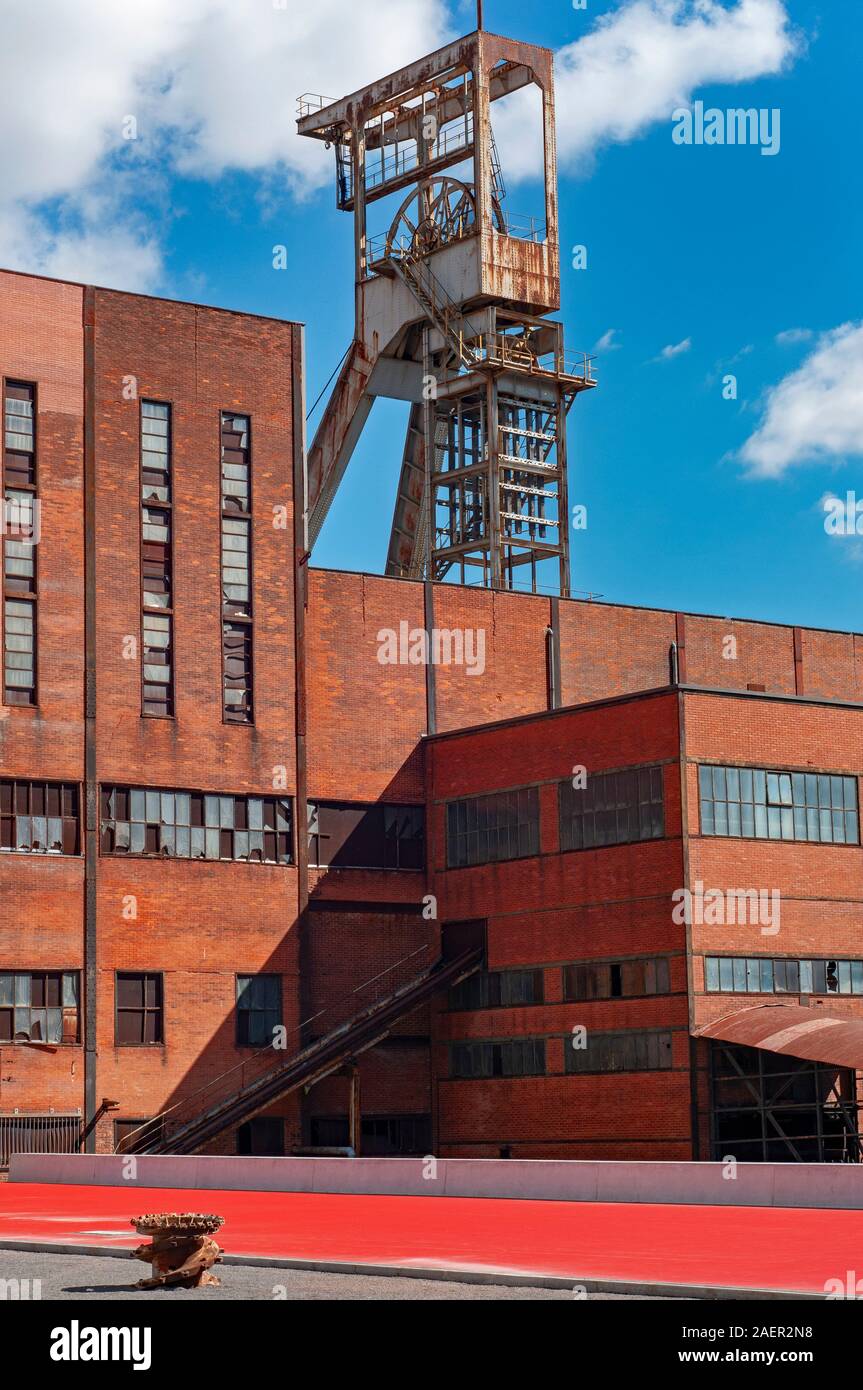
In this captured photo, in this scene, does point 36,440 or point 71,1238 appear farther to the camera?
point 36,440

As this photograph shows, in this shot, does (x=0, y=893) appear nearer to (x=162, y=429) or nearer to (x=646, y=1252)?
(x=162, y=429)

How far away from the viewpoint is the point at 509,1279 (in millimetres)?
17812

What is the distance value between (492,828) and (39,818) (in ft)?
36.3

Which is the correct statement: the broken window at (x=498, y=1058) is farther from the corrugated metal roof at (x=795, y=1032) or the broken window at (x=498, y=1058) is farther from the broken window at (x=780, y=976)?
the corrugated metal roof at (x=795, y=1032)

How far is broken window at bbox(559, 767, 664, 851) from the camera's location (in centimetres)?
4503

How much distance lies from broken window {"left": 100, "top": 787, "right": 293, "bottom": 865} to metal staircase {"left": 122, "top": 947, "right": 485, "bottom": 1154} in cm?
455

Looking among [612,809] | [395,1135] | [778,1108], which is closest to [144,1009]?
[395,1135]

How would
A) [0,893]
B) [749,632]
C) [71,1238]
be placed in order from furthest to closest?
[749,632] → [0,893] → [71,1238]

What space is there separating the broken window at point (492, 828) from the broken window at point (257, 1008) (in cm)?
556

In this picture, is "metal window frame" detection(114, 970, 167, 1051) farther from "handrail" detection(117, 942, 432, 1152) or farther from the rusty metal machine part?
the rusty metal machine part

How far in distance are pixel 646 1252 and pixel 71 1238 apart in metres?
7.40

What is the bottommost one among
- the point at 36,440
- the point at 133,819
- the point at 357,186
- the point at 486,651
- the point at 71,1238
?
the point at 71,1238

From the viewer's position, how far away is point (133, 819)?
158 feet
